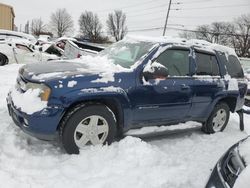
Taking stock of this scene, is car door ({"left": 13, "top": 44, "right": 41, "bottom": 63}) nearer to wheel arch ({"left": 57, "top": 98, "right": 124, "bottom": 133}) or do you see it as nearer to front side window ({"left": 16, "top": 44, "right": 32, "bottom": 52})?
front side window ({"left": 16, "top": 44, "right": 32, "bottom": 52})

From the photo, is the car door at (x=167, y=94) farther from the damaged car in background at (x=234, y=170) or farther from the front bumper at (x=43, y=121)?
Answer: the damaged car in background at (x=234, y=170)

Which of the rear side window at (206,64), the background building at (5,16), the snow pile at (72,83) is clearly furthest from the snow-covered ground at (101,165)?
the background building at (5,16)

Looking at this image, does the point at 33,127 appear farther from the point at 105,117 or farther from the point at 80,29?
the point at 80,29

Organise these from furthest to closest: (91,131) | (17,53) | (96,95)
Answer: (17,53)
(91,131)
(96,95)

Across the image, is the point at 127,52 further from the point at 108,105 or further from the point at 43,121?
the point at 43,121

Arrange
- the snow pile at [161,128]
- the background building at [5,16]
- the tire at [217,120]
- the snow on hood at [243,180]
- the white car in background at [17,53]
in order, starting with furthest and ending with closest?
the background building at [5,16] < the white car in background at [17,53] < the tire at [217,120] < the snow pile at [161,128] < the snow on hood at [243,180]

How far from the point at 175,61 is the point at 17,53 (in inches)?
410

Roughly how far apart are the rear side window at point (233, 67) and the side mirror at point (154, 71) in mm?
2181

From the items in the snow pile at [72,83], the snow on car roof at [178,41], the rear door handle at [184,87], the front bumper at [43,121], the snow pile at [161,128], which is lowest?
the snow pile at [161,128]

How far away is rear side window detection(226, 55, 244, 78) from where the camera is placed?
714 centimetres

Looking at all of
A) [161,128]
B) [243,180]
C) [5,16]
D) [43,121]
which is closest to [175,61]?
[161,128]

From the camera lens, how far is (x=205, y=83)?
637 cm

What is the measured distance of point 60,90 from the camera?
4.69m

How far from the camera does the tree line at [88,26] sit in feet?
263
